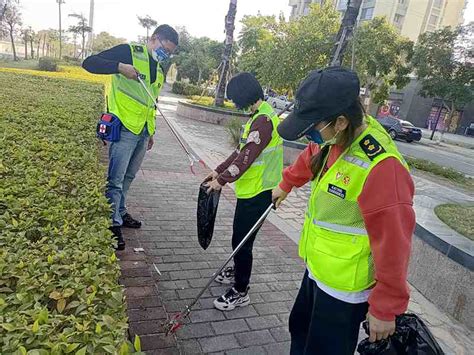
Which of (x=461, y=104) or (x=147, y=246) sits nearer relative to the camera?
(x=147, y=246)

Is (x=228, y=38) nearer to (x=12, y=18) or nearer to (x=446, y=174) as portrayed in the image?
(x=446, y=174)

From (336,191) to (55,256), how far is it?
1.25 m

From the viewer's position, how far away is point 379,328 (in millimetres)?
1567

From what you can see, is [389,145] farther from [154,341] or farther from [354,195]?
[154,341]

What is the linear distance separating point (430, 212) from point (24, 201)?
426 cm

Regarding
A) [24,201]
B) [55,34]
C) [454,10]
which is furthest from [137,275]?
[55,34]

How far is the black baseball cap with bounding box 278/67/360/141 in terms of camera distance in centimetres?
156

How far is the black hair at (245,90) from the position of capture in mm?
2838

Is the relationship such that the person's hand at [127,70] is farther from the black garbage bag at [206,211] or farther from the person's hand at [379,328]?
the person's hand at [379,328]

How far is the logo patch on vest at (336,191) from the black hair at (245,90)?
130 cm

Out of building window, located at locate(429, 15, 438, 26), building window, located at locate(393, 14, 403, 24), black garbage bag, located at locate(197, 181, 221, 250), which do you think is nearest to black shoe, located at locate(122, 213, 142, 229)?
black garbage bag, located at locate(197, 181, 221, 250)

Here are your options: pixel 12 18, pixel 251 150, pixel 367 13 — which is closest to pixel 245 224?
pixel 251 150

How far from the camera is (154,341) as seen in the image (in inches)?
99.0

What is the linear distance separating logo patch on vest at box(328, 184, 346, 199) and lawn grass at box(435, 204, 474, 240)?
2880mm
